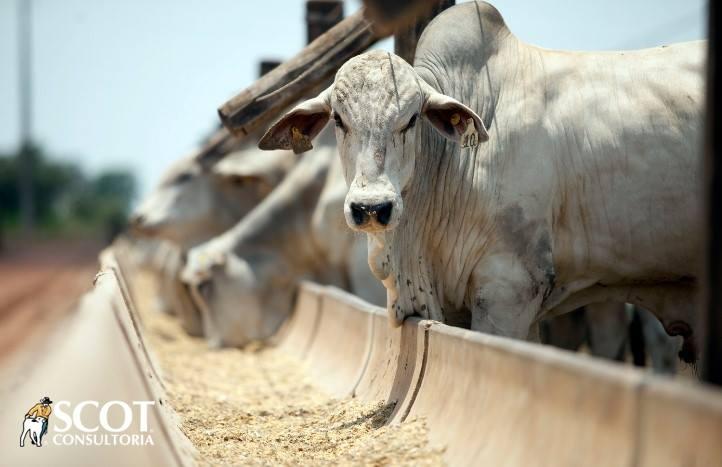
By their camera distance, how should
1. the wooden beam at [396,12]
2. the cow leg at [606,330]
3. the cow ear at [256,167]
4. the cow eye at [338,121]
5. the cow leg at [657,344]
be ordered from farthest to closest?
the cow ear at [256,167] < the cow leg at [606,330] < the cow leg at [657,344] < the wooden beam at [396,12] < the cow eye at [338,121]

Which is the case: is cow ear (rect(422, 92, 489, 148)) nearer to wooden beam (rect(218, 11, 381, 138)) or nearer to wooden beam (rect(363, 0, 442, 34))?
wooden beam (rect(363, 0, 442, 34))

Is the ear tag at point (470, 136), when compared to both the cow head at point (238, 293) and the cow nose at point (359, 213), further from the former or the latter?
the cow head at point (238, 293)

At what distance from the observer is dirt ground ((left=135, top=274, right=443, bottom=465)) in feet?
16.2

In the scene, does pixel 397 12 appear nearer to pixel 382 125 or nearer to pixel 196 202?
pixel 382 125

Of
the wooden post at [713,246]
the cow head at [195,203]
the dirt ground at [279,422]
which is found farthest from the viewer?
the cow head at [195,203]

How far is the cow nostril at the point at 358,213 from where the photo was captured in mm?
5539

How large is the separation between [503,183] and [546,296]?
0.70m

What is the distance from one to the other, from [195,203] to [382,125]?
9532 millimetres

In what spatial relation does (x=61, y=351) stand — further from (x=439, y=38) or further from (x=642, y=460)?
(x=439, y=38)

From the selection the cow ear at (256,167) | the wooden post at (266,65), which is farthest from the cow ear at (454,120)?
the cow ear at (256,167)

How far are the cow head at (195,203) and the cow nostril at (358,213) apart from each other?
9187mm

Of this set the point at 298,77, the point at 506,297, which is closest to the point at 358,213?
the point at 506,297

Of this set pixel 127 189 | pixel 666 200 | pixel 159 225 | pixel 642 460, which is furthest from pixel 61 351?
pixel 127 189

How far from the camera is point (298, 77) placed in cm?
805
